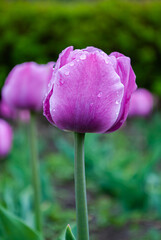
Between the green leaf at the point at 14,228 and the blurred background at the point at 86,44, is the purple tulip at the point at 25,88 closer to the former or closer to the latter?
the green leaf at the point at 14,228

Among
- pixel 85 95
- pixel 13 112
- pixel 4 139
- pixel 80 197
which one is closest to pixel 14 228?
pixel 80 197

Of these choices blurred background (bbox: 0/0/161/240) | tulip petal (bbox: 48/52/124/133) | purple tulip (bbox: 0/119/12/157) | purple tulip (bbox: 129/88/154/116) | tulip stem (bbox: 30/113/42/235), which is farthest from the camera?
blurred background (bbox: 0/0/161/240)

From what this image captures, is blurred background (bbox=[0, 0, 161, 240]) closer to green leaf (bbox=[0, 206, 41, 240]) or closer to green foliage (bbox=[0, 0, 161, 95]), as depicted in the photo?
green foliage (bbox=[0, 0, 161, 95])

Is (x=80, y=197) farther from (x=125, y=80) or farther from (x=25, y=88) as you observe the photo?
(x=25, y=88)

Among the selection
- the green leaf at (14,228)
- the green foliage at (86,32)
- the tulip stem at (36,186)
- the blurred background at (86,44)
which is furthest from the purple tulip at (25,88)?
the green foliage at (86,32)

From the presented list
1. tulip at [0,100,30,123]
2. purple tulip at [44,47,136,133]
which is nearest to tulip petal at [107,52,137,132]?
purple tulip at [44,47,136,133]
